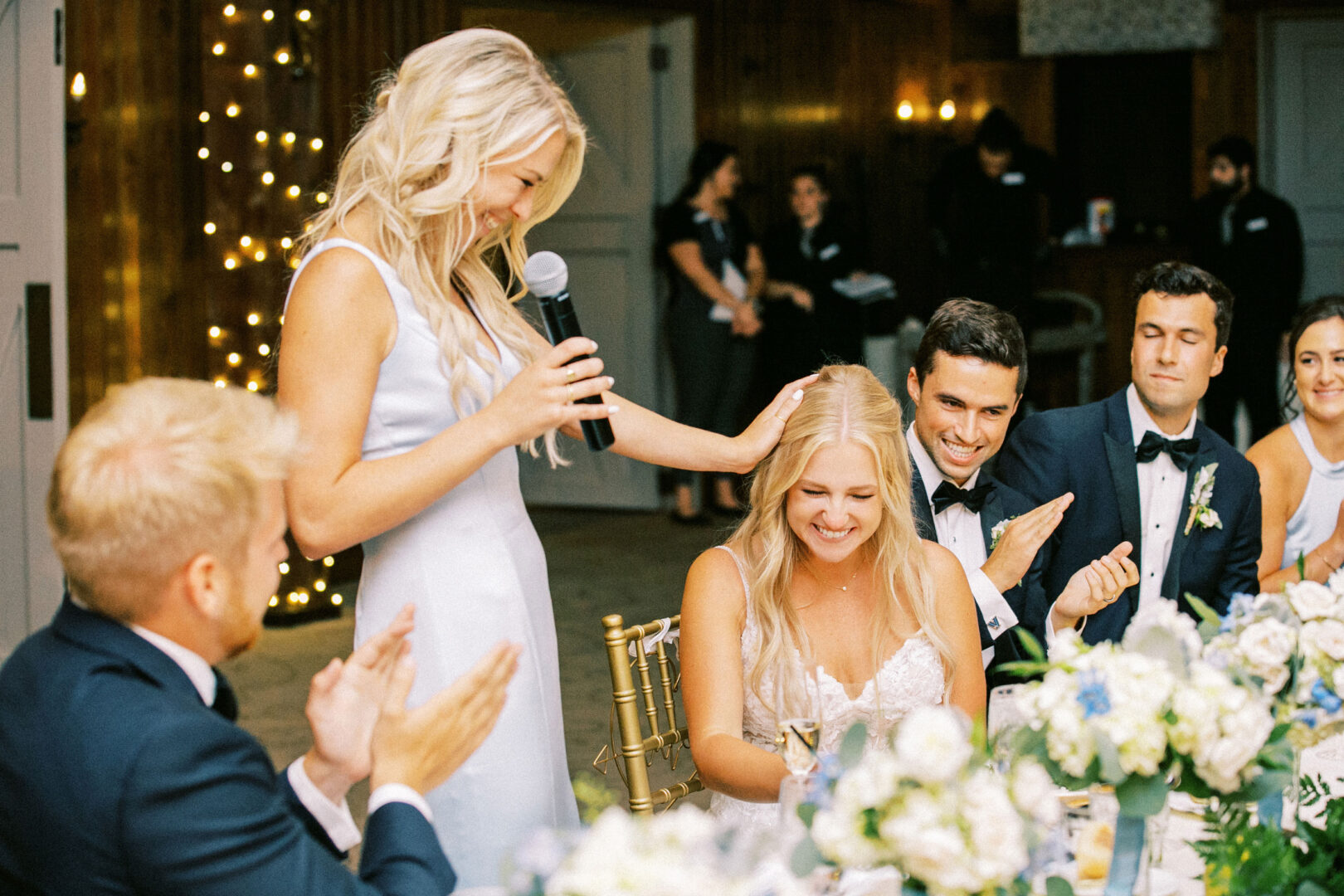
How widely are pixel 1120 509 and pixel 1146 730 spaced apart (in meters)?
1.63

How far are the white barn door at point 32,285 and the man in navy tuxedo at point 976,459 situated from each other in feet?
7.90

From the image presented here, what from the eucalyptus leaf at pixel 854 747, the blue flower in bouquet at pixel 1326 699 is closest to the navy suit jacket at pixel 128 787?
the eucalyptus leaf at pixel 854 747

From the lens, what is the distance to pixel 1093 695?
1263 mm

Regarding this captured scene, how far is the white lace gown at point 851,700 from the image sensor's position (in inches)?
88.5

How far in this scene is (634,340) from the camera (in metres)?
7.45

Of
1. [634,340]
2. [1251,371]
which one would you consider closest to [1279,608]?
[634,340]

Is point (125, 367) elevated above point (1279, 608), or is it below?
above

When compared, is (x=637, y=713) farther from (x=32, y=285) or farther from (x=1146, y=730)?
(x=32, y=285)

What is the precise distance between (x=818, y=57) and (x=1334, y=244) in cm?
375

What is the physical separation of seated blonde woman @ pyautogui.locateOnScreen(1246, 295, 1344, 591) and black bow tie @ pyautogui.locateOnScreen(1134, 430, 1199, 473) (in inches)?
13.0

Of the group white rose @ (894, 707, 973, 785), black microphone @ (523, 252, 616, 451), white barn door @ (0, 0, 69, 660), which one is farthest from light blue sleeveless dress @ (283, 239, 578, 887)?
white barn door @ (0, 0, 69, 660)

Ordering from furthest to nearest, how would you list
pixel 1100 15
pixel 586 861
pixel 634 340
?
1. pixel 1100 15
2. pixel 634 340
3. pixel 586 861

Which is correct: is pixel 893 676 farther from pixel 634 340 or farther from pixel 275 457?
pixel 634 340

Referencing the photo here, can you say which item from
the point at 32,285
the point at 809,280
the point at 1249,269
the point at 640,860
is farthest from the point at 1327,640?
the point at 1249,269
